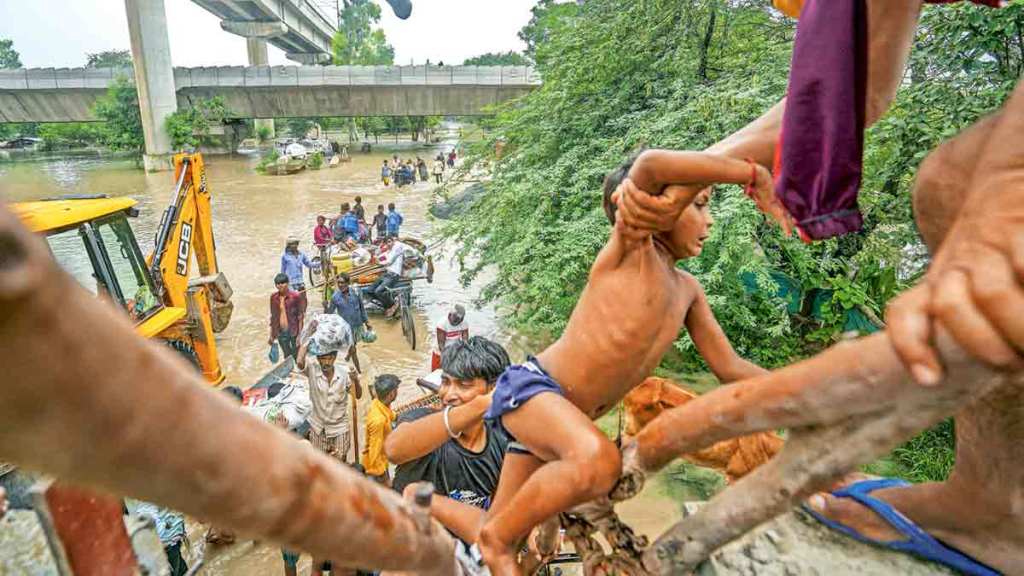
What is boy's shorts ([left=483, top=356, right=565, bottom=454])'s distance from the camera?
1.69m

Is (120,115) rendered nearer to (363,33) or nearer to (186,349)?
(186,349)

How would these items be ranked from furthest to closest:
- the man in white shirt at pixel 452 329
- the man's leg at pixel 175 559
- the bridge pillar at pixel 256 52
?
the bridge pillar at pixel 256 52 → the man in white shirt at pixel 452 329 → the man's leg at pixel 175 559

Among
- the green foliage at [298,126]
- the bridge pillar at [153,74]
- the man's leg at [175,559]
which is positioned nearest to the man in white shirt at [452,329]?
the man's leg at [175,559]

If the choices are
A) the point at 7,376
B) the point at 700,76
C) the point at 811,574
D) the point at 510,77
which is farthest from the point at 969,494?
the point at 510,77

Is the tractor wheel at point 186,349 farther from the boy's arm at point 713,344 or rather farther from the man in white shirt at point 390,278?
the boy's arm at point 713,344

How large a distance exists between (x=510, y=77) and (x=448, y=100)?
374 cm

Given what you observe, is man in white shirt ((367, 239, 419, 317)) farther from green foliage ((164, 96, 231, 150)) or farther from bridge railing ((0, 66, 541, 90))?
green foliage ((164, 96, 231, 150))

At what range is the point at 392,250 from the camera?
30.7 ft

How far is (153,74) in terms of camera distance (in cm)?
2505

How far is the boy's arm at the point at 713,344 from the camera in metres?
1.84

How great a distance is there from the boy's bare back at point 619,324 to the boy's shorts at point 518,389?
0.06 m

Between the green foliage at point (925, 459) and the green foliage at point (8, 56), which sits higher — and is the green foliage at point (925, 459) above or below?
below

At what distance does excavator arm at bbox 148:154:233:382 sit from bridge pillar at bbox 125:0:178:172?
74.1ft

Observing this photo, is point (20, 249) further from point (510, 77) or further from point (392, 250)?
point (510, 77)
